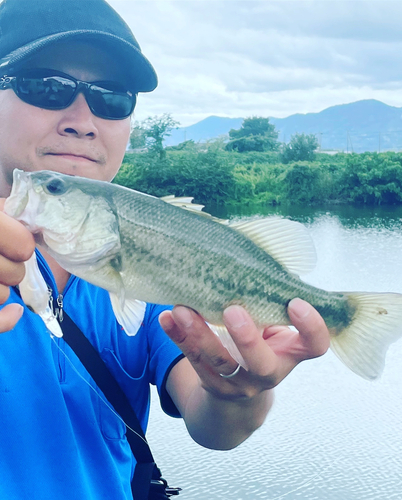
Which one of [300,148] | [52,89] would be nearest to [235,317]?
[52,89]

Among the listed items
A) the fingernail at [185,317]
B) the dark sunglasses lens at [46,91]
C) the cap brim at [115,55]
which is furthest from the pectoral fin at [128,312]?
the cap brim at [115,55]

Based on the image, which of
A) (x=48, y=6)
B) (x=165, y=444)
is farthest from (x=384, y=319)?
(x=165, y=444)

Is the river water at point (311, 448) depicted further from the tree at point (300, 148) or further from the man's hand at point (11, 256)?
the tree at point (300, 148)

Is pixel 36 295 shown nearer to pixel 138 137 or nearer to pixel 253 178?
pixel 253 178

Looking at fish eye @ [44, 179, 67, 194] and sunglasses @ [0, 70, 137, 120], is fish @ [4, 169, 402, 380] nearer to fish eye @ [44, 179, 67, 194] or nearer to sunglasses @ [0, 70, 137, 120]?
fish eye @ [44, 179, 67, 194]

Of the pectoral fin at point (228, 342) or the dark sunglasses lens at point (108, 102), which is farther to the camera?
the dark sunglasses lens at point (108, 102)

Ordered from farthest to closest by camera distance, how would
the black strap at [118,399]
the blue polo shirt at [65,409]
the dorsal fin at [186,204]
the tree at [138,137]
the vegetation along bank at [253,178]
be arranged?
1. the tree at [138,137]
2. the vegetation along bank at [253,178]
3. the black strap at [118,399]
4. the blue polo shirt at [65,409]
5. the dorsal fin at [186,204]
